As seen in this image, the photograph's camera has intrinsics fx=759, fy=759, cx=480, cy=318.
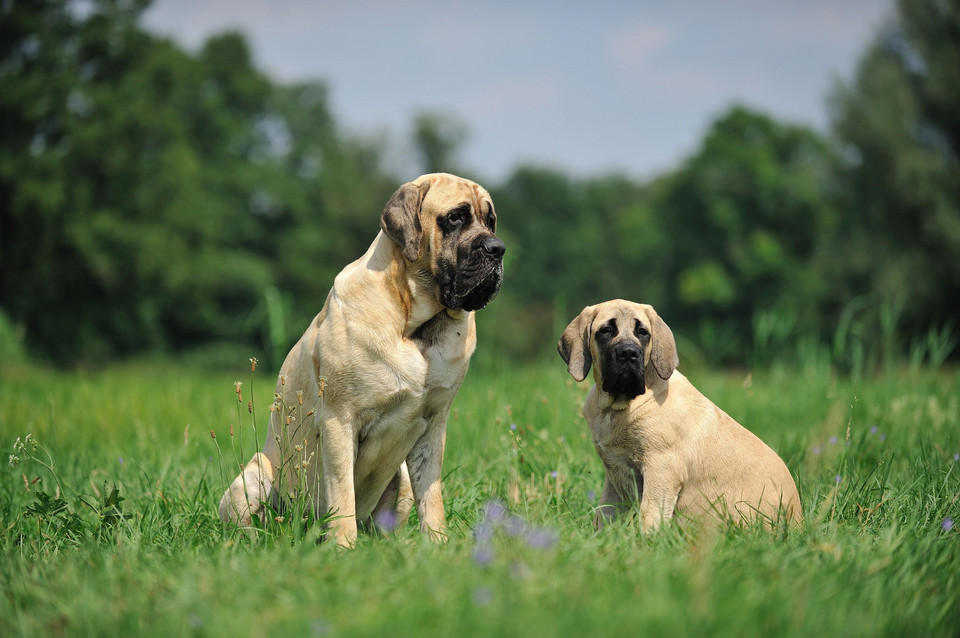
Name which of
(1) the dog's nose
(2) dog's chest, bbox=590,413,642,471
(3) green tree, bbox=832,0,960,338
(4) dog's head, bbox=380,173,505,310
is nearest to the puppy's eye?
(2) dog's chest, bbox=590,413,642,471

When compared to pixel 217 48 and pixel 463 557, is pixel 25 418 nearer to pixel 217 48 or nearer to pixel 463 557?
pixel 463 557

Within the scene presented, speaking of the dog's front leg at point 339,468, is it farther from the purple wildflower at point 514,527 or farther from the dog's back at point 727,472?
the dog's back at point 727,472

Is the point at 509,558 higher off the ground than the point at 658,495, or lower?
higher

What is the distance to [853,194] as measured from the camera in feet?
85.4

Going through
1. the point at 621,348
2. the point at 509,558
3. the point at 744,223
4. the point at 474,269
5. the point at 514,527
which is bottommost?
the point at 744,223

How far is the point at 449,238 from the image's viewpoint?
3887 mm

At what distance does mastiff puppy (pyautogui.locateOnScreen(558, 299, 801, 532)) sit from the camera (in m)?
3.96

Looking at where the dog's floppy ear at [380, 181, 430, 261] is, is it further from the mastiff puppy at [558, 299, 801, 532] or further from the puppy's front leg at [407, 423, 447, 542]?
the mastiff puppy at [558, 299, 801, 532]

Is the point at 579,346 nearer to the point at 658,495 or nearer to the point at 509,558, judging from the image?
the point at 658,495

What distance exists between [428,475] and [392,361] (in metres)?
0.71

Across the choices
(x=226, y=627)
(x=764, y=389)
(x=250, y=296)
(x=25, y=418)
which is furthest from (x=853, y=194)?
(x=226, y=627)

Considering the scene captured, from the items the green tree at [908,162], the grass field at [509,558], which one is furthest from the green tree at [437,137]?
the grass field at [509,558]

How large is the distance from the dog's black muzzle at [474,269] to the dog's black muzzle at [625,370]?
0.80 metres

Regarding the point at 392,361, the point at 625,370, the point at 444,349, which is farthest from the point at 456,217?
the point at 625,370
